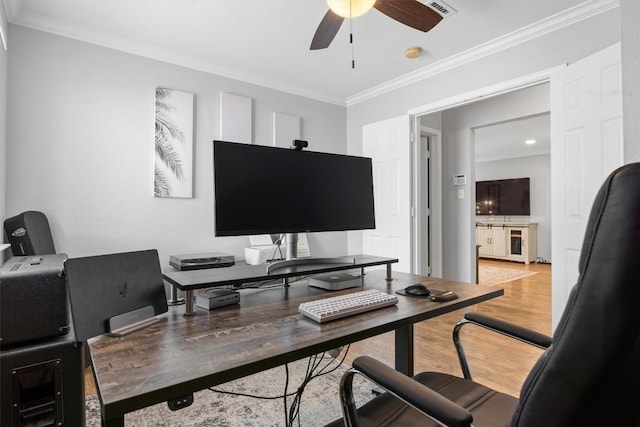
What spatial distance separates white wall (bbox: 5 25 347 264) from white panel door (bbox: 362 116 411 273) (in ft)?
6.03

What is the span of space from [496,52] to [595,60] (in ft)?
2.84

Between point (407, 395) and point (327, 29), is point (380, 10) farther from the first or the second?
point (407, 395)

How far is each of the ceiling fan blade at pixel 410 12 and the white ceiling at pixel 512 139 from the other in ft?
10.1

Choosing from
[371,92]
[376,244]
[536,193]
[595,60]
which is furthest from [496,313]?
[536,193]

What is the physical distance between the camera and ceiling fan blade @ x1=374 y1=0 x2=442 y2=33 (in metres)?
1.92

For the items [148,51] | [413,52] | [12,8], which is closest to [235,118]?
[148,51]

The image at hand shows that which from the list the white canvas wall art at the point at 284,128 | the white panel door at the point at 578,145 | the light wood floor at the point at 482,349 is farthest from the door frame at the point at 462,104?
the white canvas wall art at the point at 284,128

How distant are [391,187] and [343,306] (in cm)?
284

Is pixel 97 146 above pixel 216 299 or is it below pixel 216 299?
above

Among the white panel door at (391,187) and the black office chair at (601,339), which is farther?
the white panel door at (391,187)

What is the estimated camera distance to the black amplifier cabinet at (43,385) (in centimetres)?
100

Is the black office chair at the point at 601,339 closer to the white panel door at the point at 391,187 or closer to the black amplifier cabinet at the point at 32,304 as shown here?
the black amplifier cabinet at the point at 32,304

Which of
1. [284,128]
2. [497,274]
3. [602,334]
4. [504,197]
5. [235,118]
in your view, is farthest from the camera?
[504,197]

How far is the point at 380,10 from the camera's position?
6.60ft
